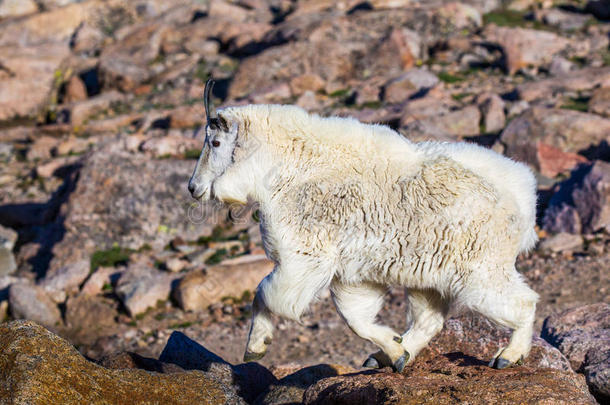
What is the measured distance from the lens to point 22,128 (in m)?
29.1

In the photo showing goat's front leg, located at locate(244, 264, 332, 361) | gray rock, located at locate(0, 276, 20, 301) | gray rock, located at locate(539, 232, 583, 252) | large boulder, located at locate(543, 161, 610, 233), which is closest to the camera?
goat's front leg, located at locate(244, 264, 332, 361)

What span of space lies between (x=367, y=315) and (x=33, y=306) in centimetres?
891

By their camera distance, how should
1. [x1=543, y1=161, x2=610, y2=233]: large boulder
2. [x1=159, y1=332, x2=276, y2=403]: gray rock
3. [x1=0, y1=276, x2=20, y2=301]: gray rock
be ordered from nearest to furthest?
1. [x1=159, y1=332, x2=276, y2=403]: gray rock
2. [x1=543, y1=161, x2=610, y2=233]: large boulder
3. [x1=0, y1=276, x2=20, y2=301]: gray rock

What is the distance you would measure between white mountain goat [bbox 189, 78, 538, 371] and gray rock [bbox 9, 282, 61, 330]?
7729 mm

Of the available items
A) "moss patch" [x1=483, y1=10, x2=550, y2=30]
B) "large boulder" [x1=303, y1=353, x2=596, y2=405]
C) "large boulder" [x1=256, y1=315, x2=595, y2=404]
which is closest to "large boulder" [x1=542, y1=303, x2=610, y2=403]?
"large boulder" [x1=256, y1=315, x2=595, y2=404]

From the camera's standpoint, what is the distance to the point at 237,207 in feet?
22.6

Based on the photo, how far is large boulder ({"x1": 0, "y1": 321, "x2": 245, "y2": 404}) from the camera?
4.44 meters

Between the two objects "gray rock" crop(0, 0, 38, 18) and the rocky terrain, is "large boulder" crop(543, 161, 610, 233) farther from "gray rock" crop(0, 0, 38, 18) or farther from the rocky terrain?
"gray rock" crop(0, 0, 38, 18)

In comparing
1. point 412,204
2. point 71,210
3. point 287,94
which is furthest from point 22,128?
point 412,204

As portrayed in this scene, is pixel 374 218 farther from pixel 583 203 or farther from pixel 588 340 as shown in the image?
pixel 583 203

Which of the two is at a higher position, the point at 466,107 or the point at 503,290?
the point at 503,290

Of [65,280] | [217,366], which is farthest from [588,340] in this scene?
[65,280]

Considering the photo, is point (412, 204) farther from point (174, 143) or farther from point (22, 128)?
point (22, 128)

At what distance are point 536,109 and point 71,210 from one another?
12004 millimetres
